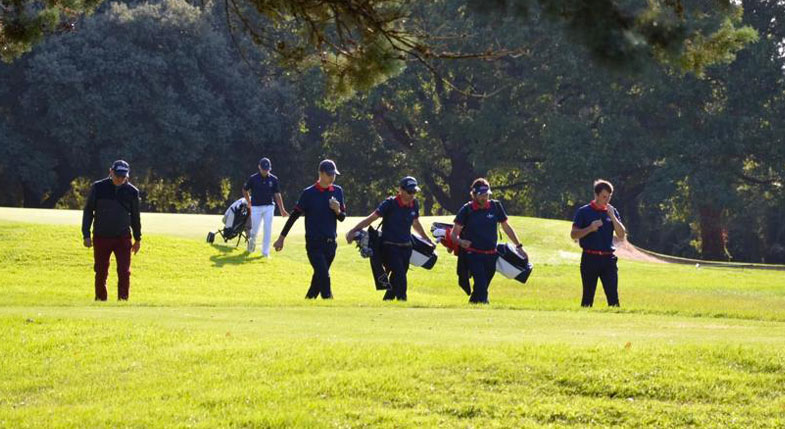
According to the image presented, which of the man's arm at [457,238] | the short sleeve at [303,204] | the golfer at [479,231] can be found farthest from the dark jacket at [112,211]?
the golfer at [479,231]

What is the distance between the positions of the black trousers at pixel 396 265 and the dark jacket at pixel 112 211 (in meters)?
3.59

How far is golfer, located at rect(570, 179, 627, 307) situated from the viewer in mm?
19109

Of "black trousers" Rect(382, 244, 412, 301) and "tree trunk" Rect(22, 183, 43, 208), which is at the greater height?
"tree trunk" Rect(22, 183, 43, 208)

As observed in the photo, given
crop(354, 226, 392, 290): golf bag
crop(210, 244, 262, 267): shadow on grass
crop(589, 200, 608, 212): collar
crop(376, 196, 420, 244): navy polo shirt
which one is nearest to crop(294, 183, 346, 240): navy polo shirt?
crop(354, 226, 392, 290): golf bag

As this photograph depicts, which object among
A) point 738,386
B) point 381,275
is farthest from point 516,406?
point 381,275

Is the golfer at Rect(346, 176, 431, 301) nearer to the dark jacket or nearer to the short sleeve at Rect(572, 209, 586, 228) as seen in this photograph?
the short sleeve at Rect(572, 209, 586, 228)

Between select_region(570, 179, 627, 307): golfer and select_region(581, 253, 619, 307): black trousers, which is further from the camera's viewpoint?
select_region(581, 253, 619, 307): black trousers

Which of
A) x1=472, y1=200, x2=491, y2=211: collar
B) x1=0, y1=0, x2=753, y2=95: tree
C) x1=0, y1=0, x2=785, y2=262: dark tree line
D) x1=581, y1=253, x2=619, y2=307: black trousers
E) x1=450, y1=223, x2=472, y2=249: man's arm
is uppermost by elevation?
x1=0, y1=0, x2=785, y2=262: dark tree line

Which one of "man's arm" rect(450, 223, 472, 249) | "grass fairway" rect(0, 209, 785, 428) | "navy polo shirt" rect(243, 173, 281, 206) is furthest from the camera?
"navy polo shirt" rect(243, 173, 281, 206)

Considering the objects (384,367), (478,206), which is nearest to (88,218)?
(478,206)

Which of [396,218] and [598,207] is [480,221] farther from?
[598,207]

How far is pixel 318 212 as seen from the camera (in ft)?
65.6

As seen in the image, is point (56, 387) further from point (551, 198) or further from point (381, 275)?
point (551, 198)

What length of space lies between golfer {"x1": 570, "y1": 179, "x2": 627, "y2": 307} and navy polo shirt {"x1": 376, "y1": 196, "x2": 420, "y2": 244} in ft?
7.82
